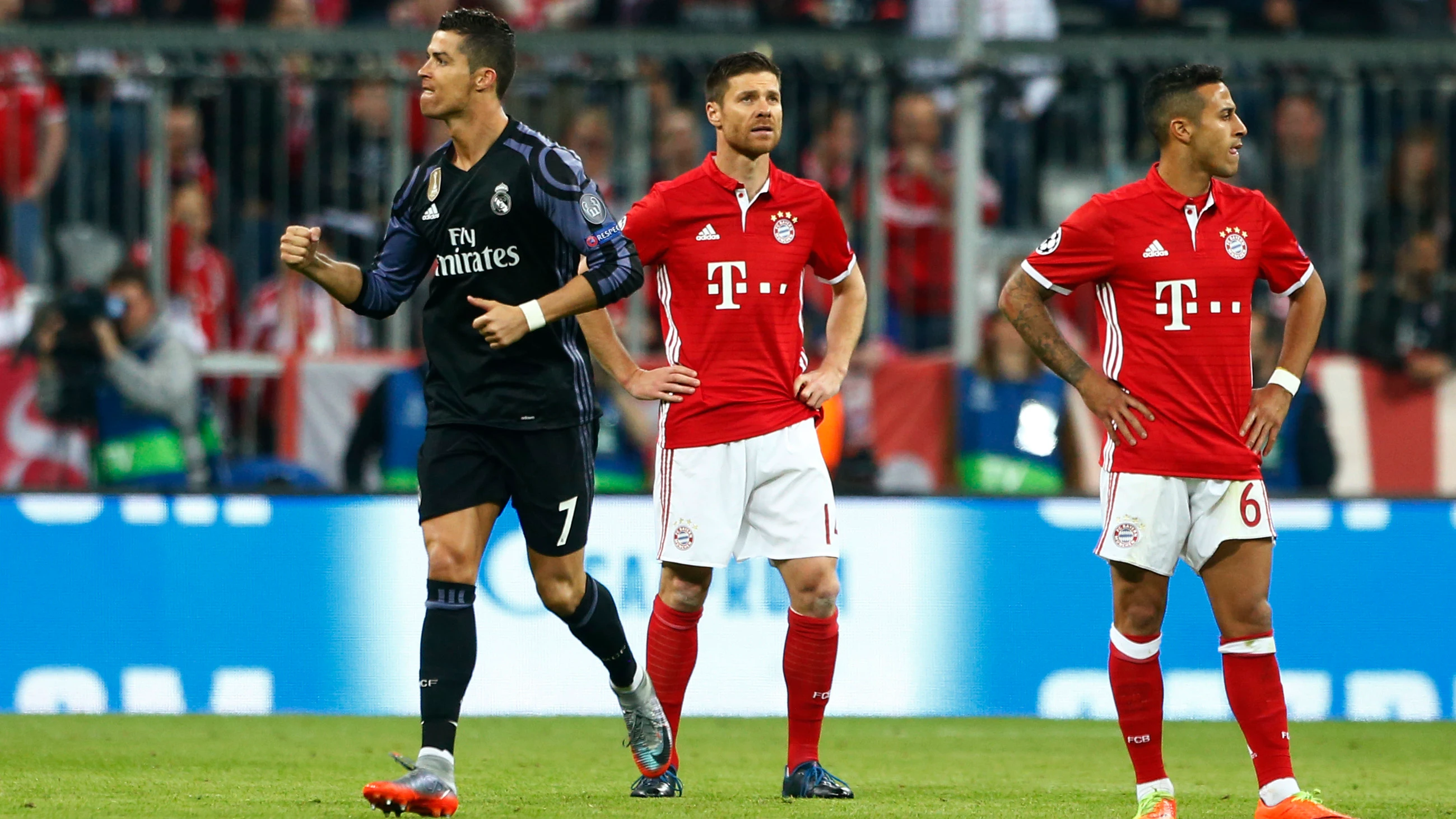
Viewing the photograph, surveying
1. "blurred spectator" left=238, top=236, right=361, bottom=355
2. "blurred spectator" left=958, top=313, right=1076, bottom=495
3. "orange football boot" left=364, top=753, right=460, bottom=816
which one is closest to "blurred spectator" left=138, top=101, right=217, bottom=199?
"blurred spectator" left=238, top=236, right=361, bottom=355

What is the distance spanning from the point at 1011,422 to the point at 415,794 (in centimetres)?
523

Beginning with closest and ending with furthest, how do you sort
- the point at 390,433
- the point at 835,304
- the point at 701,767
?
1. the point at 835,304
2. the point at 701,767
3. the point at 390,433

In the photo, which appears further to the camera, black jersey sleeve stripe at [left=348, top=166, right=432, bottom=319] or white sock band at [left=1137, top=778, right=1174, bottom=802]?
black jersey sleeve stripe at [left=348, top=166, right=432, bottom=319]

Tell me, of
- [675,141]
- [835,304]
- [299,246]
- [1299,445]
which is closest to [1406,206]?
[1299,445]

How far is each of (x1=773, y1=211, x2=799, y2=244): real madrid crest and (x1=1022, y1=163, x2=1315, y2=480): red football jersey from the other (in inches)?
38.5

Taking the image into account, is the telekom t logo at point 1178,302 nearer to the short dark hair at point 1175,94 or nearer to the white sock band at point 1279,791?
the short dark hair at point 1175,94

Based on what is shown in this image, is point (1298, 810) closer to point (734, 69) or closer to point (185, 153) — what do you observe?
point (734, 69)

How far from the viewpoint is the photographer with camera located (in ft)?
31.9

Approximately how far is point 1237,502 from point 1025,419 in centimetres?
426

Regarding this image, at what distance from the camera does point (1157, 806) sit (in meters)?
5.60

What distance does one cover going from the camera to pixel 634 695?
6262 millimetres

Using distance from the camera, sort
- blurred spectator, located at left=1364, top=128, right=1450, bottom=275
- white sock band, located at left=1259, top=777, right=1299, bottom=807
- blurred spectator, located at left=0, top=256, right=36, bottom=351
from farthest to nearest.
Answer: blurred spectator, located at left=1364, top=128, right=1450, bottom=275, blurred spectator, located at left=0, top=256, right=36, bottom=351, white sock band, located at left=1259, top=777, right=1299, bottom=807

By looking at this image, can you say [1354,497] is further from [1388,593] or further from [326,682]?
[326,682]

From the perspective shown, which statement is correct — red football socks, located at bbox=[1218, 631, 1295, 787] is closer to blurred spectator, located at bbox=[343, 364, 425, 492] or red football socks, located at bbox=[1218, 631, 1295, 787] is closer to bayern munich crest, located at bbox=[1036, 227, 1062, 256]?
bayern munich crest, located at bbox=[1036, 227, 1062, 256]
